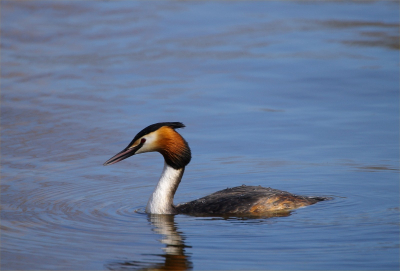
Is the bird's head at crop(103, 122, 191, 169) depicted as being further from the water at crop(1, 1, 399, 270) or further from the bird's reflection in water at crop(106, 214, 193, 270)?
the bird's reflection in water at crop(106, 214, 193, 270)

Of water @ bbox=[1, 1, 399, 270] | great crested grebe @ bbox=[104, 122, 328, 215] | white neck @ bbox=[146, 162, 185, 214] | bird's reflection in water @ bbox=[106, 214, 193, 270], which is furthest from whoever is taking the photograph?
white neck @ bbox=[146, 162, 185, 214]

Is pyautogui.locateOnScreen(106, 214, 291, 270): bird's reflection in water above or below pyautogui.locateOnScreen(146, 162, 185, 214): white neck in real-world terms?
below

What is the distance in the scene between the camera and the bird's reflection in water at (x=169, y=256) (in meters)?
7.02

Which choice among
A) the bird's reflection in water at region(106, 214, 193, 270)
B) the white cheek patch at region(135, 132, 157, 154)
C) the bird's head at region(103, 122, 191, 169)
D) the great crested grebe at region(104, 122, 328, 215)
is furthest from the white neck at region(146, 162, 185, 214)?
the bird's reflection in water at region(106, 214, 193, 270)

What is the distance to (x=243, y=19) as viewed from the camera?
24172mm

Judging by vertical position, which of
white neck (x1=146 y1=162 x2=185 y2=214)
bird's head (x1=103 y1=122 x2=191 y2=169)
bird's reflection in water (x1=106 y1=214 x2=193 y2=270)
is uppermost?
bird's head (x1=103 y1=122 x2=191 y2=169)

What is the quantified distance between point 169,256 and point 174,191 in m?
1.85

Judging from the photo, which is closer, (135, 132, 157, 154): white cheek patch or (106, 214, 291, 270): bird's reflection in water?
(106, 214, 291, 270): bird's reflection in water

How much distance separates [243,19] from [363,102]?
10.2m

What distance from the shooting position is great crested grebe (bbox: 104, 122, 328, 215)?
8.77m

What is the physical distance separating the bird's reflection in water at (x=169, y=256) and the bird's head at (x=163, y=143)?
97 cm

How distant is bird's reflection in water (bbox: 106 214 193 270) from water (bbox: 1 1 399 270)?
27mm

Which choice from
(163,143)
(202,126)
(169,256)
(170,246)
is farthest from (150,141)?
(202,126)

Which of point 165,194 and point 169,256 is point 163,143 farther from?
point 169,256
